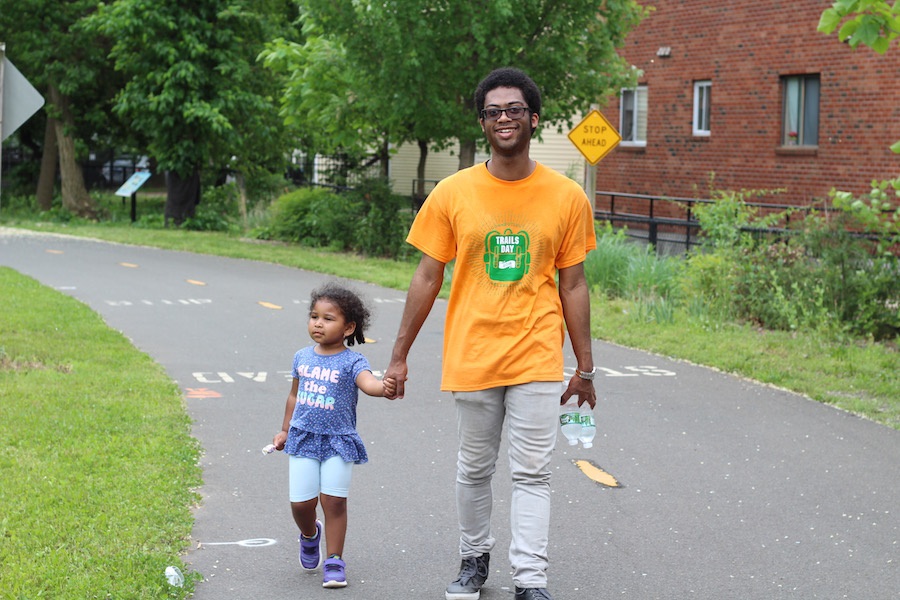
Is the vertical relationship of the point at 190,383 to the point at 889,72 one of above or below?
below

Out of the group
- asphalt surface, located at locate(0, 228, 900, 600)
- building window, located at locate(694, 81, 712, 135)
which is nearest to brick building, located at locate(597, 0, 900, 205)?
building window, located at locate(694, 81, 712, 135)

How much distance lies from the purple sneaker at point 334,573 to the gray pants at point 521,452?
63 centimetres

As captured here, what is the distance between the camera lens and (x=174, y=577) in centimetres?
511

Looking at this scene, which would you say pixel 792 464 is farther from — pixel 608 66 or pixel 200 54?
pixel 200 54

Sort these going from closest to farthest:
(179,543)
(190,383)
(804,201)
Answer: (179,543) → (190,383) → (804,201)

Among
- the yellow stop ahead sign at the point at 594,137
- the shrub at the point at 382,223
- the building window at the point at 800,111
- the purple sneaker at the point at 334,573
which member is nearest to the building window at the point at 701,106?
the building window at the point at 800,111

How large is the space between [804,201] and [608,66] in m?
4.71

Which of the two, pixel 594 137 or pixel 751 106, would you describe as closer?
pixel 594 137

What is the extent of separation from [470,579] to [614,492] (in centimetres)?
204

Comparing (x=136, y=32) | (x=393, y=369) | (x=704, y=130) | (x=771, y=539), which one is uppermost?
(x=136, y=32)

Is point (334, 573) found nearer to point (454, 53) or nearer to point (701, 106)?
point (454, 53)

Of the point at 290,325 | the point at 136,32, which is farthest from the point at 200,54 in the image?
the point at 290,325

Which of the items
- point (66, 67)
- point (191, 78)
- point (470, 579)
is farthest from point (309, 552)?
point (66, 67)

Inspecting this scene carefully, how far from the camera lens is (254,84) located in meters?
29.7
